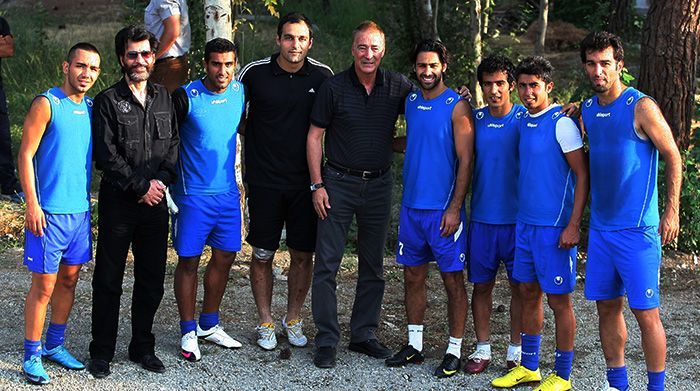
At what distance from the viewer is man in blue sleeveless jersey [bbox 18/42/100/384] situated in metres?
5.79

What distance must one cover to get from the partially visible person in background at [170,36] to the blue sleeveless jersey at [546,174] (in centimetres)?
319

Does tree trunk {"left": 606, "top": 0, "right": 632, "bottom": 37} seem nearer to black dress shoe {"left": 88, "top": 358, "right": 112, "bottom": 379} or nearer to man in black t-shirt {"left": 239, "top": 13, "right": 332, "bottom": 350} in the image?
man in black t-shirt {"left": 239, "top": 13, "right": 332, "bottom": 350}

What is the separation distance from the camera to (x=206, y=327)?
22.4ft

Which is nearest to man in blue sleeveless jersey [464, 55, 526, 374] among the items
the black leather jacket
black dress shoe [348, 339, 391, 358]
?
black dress shoe [348, 339, 391, 358]

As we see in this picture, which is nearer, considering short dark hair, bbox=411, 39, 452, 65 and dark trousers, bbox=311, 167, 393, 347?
short dark hair, bbox=411, 39, 452, 65

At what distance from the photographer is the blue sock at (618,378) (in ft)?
19.5

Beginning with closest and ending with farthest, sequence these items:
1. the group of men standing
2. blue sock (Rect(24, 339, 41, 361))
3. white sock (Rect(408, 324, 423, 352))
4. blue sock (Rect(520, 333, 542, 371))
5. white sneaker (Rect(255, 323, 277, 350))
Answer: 1. the group of men standing
2. blue sock (Rect(24, 339, 41, 361))
3. blue sock (Rect(520, 333, 542, 371))
4. white sock (Rect(408, 324, 423, 352))
5. white sneaker (Rect(255, 323, 277, 350))

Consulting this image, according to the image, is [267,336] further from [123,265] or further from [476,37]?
[476,37]

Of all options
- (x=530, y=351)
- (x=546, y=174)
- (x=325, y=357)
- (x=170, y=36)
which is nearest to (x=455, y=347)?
(x=530, y=351)

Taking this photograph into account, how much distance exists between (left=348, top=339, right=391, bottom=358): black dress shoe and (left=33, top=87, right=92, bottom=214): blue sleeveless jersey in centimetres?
205

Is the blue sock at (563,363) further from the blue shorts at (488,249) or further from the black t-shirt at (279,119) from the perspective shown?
the black t-shirt at (279,119)

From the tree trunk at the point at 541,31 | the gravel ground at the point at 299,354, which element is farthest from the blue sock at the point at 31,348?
the tree trunk at the point at 541,31

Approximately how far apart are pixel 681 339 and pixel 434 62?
9.19 ft

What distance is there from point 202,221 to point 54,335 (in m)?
1.12
